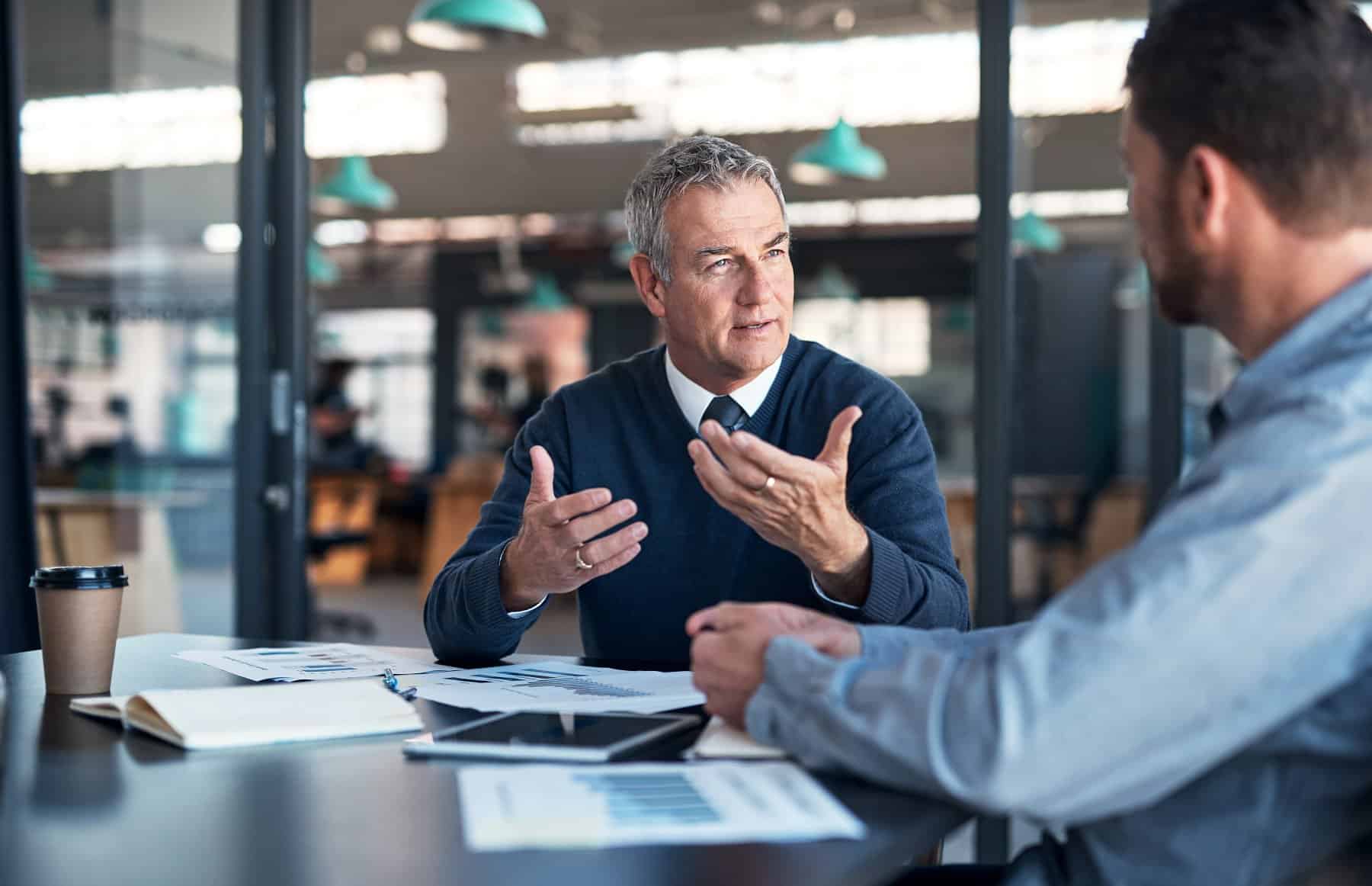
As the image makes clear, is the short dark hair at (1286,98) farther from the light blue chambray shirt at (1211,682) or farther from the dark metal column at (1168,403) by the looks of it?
the dark metal column at (1168,403)

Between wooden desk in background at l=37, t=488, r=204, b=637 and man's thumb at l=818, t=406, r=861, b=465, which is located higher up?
man's thumb at l=818, t=406, r=861, b=465

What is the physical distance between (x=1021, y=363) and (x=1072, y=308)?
6.51 meters

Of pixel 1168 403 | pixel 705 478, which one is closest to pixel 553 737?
pixel 705 478

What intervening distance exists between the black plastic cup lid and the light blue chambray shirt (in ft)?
2.85

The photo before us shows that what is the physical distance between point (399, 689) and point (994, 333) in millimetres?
2049

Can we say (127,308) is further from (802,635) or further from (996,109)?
(802,635)

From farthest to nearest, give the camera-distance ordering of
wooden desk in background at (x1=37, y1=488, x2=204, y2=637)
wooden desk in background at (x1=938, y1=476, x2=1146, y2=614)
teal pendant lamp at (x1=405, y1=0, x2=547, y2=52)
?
wooden desk in background at (x1=938, y1=476, x2=1146, y2=614), teal pendant lamp at (x1=405, y1=0, x2=547, y2=52), wooden desk in background at (x1=37, y1=488, x2=204, y2=637)

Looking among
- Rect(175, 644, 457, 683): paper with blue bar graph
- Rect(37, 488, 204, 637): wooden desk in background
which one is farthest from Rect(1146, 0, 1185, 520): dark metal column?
Rect(37, 488, 204, 637): wooden desk in background

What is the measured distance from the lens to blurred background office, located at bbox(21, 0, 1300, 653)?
400 centimetres

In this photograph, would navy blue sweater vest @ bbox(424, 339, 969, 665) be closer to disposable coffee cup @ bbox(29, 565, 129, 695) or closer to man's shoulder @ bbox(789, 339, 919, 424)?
man's shoulder @ bbox(789, 339, 919, 424)

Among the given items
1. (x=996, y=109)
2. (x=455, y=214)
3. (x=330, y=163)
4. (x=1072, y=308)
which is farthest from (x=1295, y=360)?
(x=455, y=214)

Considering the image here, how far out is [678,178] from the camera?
2104 millimetres

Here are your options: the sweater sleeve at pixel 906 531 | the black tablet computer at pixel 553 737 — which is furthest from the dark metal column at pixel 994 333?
the black tablet computer at pixel 553 737

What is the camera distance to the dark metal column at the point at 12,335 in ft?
11.0
